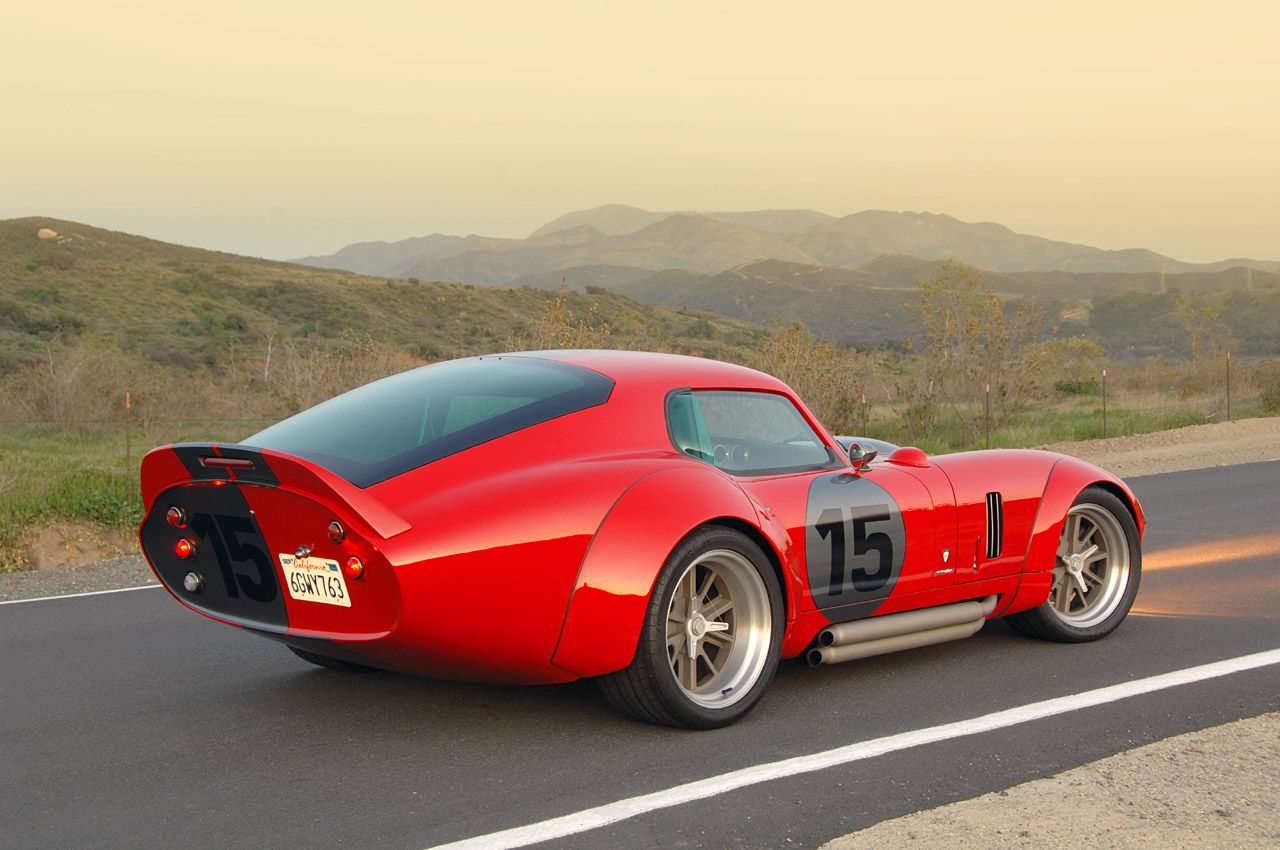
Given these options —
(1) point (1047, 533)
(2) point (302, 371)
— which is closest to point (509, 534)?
(1) point (1047, 533)

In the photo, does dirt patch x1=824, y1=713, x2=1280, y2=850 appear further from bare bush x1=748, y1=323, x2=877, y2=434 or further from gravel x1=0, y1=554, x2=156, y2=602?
bare bush x1=748, y1=323, x2=877, y2=434

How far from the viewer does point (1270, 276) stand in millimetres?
122812

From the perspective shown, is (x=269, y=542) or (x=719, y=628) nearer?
(x=269, y=542)

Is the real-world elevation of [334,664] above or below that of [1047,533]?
below

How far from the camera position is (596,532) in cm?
454

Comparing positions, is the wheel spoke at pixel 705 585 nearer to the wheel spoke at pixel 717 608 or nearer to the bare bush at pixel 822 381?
the wheel spoke at pixel 717 608

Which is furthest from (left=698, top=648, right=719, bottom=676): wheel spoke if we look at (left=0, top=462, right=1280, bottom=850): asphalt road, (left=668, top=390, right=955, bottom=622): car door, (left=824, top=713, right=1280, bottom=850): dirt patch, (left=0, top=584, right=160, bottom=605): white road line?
(left=0, top=584, right=160, bottom=605): white road line

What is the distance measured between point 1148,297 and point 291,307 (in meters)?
72.5

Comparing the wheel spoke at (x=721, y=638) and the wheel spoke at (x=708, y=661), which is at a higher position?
the wheel spoke at (x=721, y=638)

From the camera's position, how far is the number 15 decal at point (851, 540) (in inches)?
209

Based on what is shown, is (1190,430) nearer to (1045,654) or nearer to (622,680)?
(1045,654)

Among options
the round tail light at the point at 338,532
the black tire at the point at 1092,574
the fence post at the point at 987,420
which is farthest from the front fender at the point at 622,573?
the fence post at the point at 987,420

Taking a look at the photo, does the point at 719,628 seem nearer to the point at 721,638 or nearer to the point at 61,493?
the point at 721,638

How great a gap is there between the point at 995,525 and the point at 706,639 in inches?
67.1
